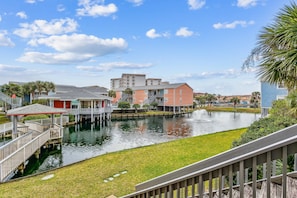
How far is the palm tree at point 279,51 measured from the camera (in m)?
4.20

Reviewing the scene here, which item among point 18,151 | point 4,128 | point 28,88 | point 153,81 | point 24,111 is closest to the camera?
point 18,151

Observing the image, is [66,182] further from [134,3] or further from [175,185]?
[134,3]

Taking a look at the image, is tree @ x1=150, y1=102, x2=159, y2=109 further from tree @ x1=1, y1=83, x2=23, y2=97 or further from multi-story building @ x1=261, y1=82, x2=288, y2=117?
multi-story building @ x1=261, y1=82, x2=288, y2=117

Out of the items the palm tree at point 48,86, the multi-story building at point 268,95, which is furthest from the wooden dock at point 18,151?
the palm tree at point 48,86

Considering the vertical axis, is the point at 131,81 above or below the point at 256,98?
above

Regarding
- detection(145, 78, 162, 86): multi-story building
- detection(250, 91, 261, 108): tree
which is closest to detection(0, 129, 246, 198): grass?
detection(250, 91, 261, 108): tree

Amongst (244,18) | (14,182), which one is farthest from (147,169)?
(244,18)

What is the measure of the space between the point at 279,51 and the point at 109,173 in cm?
575

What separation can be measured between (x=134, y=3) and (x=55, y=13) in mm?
5914

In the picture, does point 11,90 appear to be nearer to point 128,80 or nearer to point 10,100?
point 10,100

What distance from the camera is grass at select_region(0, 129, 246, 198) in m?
5.78

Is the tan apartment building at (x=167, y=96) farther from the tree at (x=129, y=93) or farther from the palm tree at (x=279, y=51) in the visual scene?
the palm tree at (x=279, y=51)

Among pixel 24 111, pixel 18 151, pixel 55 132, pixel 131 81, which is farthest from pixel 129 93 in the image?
pixel 18 151

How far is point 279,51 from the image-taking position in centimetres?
453
